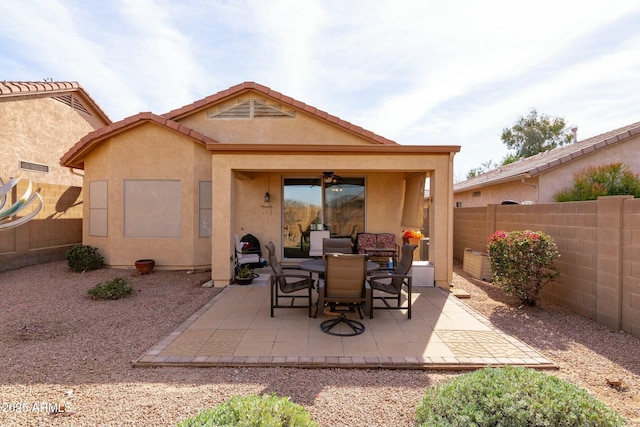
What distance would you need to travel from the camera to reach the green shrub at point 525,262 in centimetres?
566

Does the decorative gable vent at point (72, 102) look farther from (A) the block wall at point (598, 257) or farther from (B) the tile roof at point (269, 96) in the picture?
(A) the block wall at point (598, 257)

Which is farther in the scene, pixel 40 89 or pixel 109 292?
pixel 40 89

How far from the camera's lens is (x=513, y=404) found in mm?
1883

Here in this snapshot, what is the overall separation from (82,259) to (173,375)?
7.33 m

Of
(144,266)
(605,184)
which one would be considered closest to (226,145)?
(144,266)

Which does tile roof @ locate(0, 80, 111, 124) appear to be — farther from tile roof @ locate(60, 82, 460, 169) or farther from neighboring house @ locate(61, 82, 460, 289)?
neighboring house @ locate(61, 82, 460, 289)

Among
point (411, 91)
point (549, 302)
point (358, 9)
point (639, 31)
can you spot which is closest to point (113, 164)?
point (358, 9)

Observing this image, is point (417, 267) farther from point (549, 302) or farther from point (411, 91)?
point (411, 91)

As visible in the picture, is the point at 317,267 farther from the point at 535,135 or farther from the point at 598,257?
the point at 535,135

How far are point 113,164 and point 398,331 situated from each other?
9015 mm

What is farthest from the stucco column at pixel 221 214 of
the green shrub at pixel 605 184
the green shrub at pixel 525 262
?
the green shrub at pixel 605 184

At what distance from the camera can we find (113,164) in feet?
30.4

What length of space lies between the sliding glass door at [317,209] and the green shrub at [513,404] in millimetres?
7819

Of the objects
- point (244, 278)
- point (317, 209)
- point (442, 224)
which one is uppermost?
point (317, 209)
